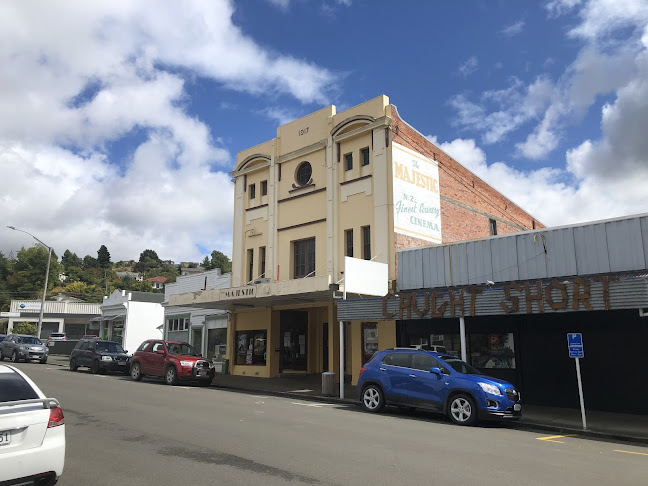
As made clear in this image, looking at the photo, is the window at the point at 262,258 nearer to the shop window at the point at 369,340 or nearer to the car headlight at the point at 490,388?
the shop window at the point at 369,340

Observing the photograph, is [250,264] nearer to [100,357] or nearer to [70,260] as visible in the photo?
[100,357]

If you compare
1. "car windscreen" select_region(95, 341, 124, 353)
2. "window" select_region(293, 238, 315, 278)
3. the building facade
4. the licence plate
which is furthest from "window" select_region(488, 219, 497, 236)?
the licence plate

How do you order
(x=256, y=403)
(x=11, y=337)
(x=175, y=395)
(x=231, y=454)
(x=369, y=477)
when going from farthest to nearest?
(x=11, y=337)
(x=175, y=395)
(x=256, y=403)
(x=231, y=454)
(x=369, y=477)

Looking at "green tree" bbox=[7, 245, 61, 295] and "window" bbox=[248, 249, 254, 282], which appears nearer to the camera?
"window" bbox=[248, 249, 254, 282]

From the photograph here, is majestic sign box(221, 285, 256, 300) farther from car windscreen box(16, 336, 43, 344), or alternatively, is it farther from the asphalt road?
car windscreen box(16, 336, 43, 344)

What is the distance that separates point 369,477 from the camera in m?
6.39

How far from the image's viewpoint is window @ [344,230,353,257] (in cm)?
2103

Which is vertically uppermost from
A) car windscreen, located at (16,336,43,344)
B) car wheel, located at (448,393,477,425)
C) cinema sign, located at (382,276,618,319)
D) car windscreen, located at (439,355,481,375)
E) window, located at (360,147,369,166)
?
window, located at (360,147,369,166)

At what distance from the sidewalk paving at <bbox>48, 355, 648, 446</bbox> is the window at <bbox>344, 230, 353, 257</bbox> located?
5199 mm

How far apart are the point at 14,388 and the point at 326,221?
16.6m

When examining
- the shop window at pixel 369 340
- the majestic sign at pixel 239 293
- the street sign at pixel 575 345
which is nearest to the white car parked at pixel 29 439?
the street sign at pixel 575 345

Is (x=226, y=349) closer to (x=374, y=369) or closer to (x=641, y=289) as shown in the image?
(x=374, y=369)

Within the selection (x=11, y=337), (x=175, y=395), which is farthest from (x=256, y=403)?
(x=11, y=337)

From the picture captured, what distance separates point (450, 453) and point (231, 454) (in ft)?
10.9
